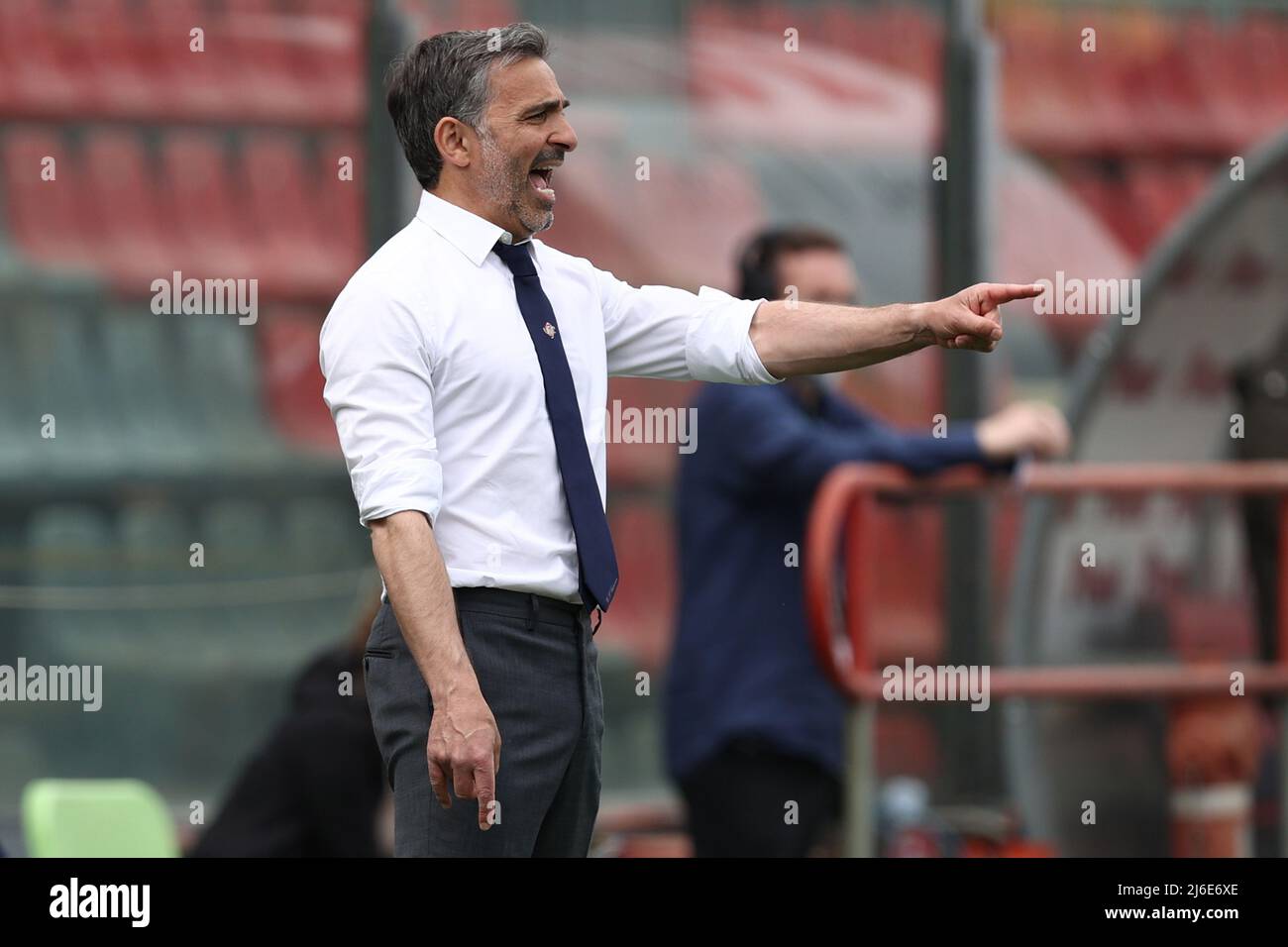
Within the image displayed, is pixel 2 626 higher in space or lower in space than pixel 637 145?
lower

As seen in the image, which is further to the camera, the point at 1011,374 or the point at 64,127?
the point at 1011,374

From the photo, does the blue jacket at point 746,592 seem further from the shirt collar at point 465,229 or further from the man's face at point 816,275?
the shirt collar at point 465,229

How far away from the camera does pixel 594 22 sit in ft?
22.1

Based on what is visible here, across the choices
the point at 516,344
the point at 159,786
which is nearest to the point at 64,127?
the point at 159,786

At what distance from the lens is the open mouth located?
322 cm

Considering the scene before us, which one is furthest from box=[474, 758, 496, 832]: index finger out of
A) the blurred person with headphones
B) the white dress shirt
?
the blurred person with headphones

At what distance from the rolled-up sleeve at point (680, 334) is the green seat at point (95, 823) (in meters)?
1.84

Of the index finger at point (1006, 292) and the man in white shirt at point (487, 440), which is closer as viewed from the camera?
the man in white shirt at point (487, 440)

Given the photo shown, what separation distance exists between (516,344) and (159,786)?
3.51 metres

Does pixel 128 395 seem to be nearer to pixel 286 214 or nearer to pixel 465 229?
pixel 286 214

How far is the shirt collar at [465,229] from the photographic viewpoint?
3.21 meters

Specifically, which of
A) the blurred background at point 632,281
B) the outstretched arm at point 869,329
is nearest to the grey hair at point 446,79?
the outstretched arm at point 869,329
